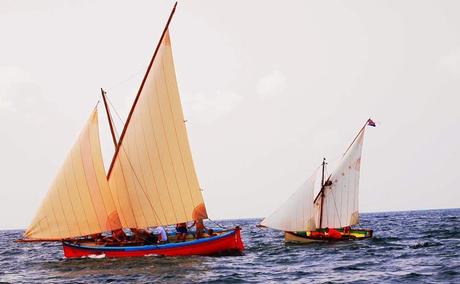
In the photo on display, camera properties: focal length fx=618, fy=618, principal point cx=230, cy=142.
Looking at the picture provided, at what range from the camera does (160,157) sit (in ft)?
113

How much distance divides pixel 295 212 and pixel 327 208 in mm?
4254

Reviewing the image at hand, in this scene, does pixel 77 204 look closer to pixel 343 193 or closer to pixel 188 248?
pixel 188 248

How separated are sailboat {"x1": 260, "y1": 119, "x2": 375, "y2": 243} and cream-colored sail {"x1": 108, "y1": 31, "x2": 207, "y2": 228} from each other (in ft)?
37.4

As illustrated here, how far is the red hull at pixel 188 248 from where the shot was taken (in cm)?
3436

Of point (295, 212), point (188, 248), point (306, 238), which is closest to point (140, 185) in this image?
point (188, 248)

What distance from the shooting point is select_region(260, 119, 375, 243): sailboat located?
4478cm

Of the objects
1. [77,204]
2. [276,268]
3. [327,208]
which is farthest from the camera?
[327,208]

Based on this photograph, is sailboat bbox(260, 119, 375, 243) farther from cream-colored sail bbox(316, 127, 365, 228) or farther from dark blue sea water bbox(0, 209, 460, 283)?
dark blue sea water bbox(0, 209, 460, 283)

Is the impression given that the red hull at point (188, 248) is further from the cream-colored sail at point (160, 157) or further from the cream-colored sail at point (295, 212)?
the cream-colored sail at point (295, 212)

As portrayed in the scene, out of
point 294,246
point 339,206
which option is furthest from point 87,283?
point 339,206

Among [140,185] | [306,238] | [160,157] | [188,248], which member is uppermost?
[160,157]

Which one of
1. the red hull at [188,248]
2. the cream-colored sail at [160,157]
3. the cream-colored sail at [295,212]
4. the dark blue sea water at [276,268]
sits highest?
the cream-colored sail at [160,157]

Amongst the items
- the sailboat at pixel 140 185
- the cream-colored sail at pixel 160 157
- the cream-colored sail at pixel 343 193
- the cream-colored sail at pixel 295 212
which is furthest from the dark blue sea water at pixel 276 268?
the cream-colored sail at pixel 343 193

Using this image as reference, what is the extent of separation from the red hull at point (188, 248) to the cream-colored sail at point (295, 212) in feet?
30.9
